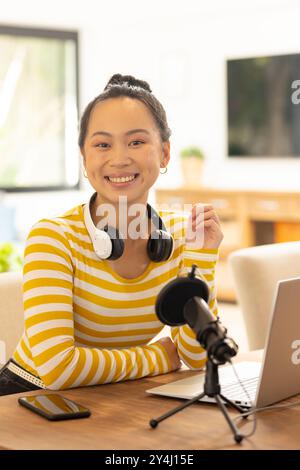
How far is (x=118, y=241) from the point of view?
1.68 m

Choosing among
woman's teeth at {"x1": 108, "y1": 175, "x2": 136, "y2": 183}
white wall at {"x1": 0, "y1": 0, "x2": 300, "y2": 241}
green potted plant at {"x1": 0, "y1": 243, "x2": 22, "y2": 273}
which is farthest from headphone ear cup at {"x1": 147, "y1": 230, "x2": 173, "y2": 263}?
white wall at {"x1": 0, "y1": 0, "x2": 300, "y2": 241}

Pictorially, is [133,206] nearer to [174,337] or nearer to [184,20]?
[174,337]

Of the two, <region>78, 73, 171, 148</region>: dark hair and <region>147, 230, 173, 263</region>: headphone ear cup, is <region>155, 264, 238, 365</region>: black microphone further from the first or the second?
<region>78, 73, 171, 148</region>: dark hair

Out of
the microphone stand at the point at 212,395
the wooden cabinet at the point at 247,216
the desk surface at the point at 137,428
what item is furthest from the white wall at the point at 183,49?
the microphone stand at the point at 212,395

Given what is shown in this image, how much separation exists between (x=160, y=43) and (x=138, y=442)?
256 inches

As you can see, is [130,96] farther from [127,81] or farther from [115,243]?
[115,243]

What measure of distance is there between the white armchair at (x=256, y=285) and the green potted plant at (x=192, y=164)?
473 centimetres

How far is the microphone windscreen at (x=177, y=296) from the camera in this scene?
4.31ft

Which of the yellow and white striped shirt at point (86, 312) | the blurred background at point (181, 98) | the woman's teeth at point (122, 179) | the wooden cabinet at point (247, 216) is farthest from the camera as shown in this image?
the blurred background at point (181, 98)

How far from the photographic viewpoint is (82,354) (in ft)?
5.32

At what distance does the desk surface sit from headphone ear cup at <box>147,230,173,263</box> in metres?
0.34

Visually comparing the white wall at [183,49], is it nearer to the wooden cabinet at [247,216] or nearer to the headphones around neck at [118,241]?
the wooden cabinet at [247,216]

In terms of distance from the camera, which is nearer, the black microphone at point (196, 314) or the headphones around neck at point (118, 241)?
the black microphone at point (196, 314)
